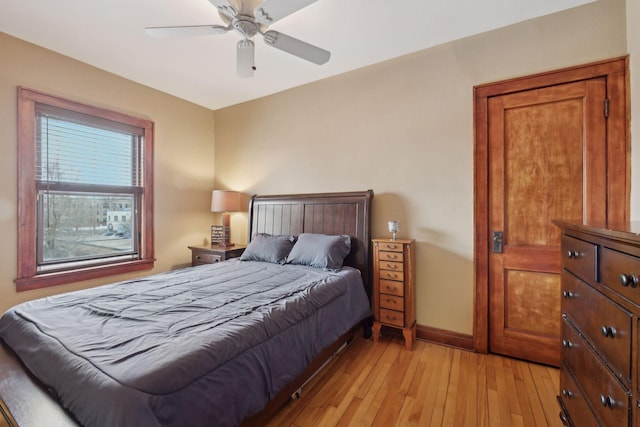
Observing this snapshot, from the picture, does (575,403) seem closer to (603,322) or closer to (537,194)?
(603,322)

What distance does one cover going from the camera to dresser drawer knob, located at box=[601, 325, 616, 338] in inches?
37.3

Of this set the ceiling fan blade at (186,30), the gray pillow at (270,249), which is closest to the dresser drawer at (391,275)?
the gray pillow at (270,249)

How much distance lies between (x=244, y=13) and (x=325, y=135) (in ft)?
5.12

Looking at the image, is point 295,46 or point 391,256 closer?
point 295,46

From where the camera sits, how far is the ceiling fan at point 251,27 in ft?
5.22

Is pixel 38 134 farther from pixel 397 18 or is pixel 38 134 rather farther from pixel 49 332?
pixel 397 18

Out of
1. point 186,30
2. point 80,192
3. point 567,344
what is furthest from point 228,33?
point 567,344

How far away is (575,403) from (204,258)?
11.4 ft

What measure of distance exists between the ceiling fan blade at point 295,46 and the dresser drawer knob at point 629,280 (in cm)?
197

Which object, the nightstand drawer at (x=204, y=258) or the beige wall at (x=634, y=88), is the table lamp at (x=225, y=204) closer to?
the nightstand drawer at (x=204, y=258)

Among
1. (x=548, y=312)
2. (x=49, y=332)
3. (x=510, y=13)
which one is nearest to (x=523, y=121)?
(x=510, y=13)

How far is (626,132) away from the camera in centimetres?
190

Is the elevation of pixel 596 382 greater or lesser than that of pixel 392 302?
greater

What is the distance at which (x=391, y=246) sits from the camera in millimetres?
2500
